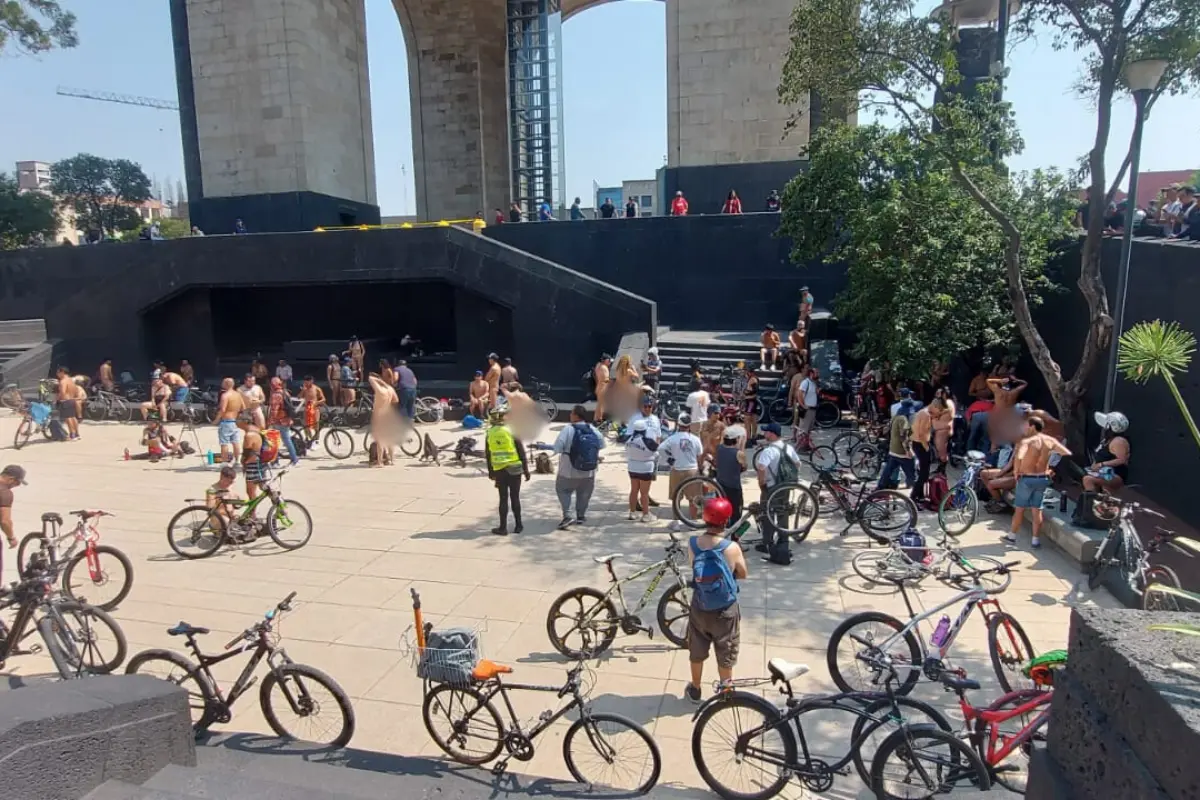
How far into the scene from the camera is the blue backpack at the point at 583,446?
32.1 ft

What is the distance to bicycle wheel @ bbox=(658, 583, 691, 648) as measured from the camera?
22.1 feet

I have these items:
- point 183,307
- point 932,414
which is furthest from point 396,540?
point 183,307

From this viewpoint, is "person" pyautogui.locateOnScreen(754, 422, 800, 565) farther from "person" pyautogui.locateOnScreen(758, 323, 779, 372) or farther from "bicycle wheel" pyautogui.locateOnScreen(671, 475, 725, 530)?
"person" pyautogui.locateOnScreen(758, 323, 779, 372)

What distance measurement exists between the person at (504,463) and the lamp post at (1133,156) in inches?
283

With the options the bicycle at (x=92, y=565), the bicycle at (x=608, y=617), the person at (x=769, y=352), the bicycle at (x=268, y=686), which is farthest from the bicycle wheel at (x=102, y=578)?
the person at (x=769, y=352)

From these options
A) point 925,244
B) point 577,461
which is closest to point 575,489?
point 577,461

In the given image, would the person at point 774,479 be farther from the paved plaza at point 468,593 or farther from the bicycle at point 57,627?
the bicycle at point 57,627

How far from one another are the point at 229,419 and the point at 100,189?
43735 mm

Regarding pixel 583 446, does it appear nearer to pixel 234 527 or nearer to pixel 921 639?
pixel 234 527

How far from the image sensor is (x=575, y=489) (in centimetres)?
1032

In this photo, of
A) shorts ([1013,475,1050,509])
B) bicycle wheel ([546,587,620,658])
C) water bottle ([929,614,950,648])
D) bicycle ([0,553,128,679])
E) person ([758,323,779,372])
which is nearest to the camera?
water bottle ([929,614,950,648])

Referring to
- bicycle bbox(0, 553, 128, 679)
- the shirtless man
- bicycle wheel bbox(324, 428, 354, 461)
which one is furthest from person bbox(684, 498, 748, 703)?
the shirtless man

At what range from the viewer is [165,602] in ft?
26.7

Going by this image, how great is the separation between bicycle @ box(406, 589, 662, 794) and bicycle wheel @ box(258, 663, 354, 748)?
0.70 metres
